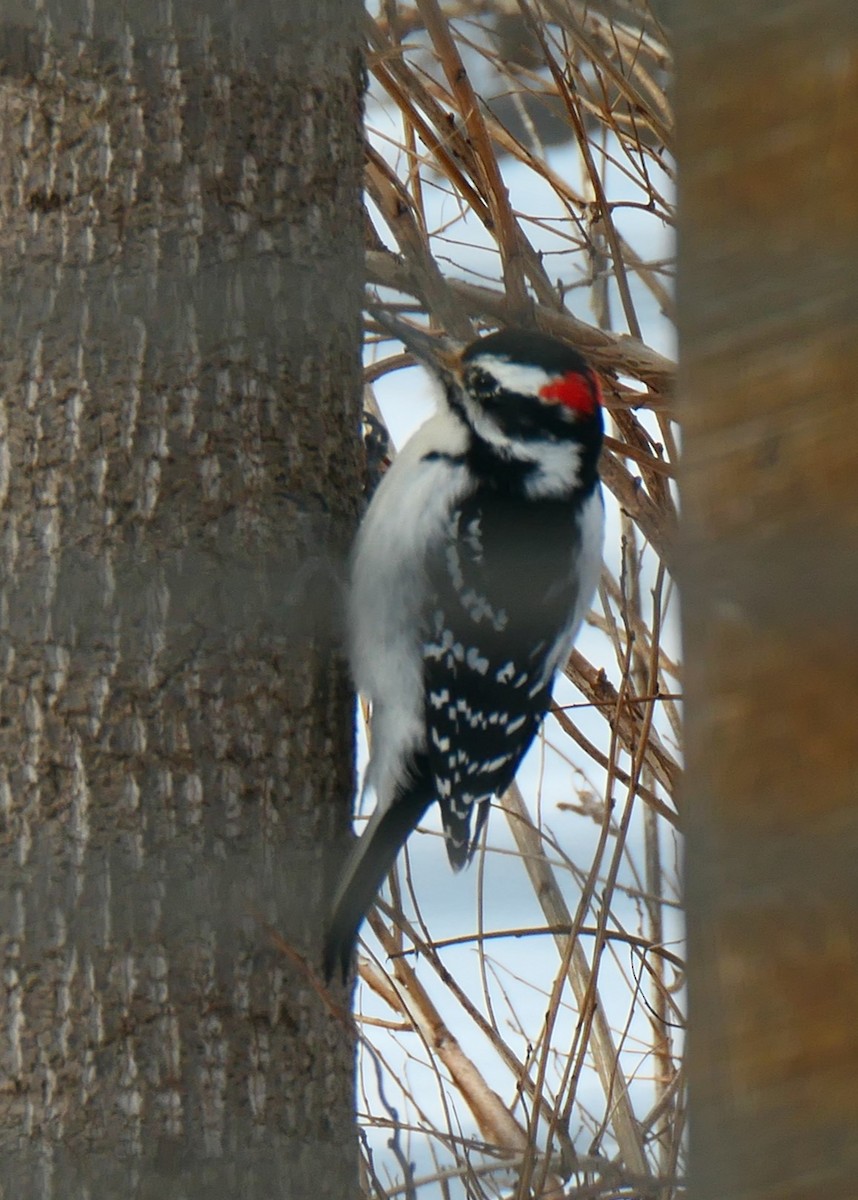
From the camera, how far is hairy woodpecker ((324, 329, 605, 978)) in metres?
2.13

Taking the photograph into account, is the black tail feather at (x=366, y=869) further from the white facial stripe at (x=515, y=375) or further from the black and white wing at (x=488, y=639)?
the white facial stripe at (x=515, y=375)

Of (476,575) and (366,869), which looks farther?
(476,575)

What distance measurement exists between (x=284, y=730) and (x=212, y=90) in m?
0.70

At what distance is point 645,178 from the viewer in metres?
2.42

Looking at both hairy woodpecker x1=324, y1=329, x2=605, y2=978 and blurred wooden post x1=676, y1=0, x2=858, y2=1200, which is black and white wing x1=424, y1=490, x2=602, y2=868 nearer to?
hairy woodpecker x1=324, y1=329, x2=605, y2=978

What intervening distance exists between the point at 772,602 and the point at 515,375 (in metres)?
1.65

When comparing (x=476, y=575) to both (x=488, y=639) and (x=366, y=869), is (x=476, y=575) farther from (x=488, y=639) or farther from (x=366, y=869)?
(x=366, y=869)

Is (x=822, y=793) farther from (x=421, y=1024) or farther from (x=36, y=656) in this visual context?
(x=421, y=1024)

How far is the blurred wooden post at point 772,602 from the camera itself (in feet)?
2.02

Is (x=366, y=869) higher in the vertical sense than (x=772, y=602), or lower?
higher

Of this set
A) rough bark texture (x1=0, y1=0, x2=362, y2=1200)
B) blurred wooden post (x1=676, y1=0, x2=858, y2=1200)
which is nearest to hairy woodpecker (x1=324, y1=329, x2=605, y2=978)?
rough bark texture (x1=0, y1=0, x2=362, y2=1200)

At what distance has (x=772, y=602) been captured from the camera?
0.60 m

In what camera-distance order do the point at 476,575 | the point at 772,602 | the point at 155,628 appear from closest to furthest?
1. the point at 772,602
2. the point at 155,628
3. the point at 476,575

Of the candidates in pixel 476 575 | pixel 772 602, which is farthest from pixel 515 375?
pixel 772 602
